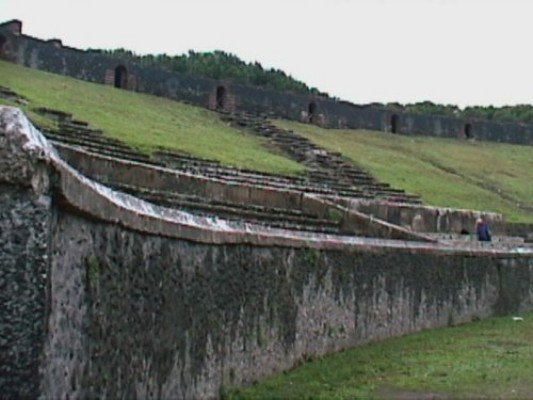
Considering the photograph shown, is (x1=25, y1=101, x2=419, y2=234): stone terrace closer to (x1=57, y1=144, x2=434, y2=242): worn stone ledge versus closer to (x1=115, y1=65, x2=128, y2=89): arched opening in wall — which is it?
(x1=57, y1=144, x2=434, y2=242): worn stone ledge

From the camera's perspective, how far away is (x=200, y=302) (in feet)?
22.0

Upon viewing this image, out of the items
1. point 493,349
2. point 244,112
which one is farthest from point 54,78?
point 493,349

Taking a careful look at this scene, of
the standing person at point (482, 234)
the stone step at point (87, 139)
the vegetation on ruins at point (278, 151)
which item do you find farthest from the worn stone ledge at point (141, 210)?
the vegetation on ruins at point (278, 151)

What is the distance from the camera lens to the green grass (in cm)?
794

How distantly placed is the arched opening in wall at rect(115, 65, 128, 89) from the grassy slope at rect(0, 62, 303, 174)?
835 mm

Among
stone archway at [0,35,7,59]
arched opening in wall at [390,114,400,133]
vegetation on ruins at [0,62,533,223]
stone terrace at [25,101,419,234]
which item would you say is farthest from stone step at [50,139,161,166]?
arched opening in wall at [390,114,400,133]

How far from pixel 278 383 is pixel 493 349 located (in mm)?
4192

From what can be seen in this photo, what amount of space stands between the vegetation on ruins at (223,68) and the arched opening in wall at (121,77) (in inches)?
304

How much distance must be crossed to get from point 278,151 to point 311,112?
10.8m

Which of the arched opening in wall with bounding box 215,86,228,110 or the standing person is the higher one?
the arched opening in wall with bounding box 215,86,228,110

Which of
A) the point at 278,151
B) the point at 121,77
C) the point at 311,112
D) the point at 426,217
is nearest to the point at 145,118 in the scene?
the point at 278,151

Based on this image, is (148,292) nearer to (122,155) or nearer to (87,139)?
(122,155)

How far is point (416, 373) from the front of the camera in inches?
362

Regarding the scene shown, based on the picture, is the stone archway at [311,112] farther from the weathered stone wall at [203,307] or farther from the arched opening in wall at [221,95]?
the weathered stone wall at [203,307]
